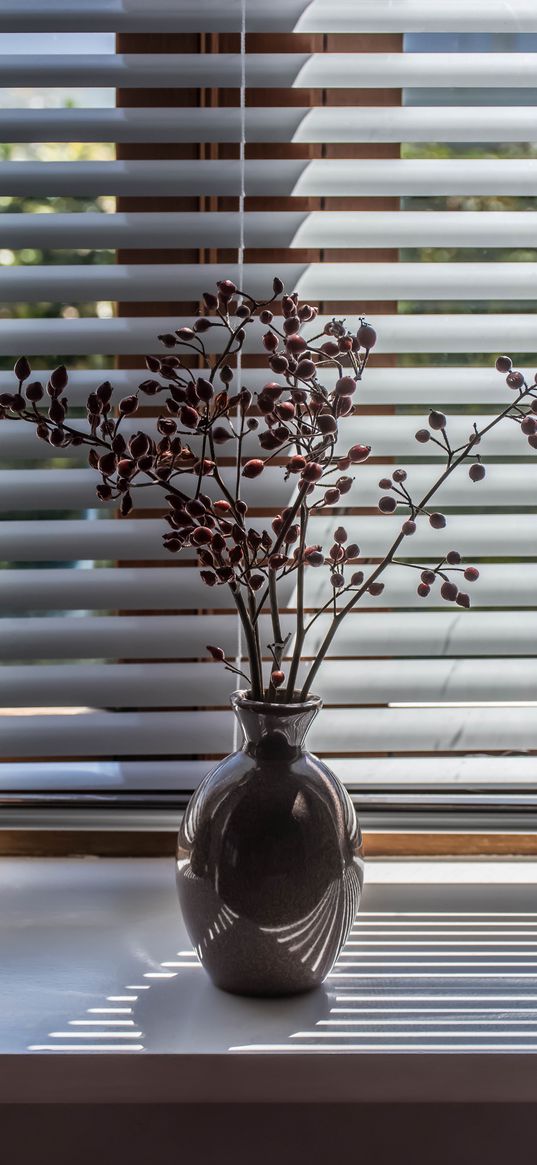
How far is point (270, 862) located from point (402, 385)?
0.51m

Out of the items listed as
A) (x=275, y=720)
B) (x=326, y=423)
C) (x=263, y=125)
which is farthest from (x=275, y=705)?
(x=263, y=125)

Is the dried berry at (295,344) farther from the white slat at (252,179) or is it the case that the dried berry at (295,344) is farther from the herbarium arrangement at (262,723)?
the white slat at (252,179)

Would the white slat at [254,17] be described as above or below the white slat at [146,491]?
above

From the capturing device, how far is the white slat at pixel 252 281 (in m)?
1.04

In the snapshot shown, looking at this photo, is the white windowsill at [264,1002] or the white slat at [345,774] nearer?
the white windowsill at [264,1002]

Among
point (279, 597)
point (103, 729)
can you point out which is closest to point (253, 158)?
point (279, 597)

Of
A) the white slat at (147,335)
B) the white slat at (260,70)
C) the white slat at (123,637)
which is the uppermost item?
the white slat at (260,70)

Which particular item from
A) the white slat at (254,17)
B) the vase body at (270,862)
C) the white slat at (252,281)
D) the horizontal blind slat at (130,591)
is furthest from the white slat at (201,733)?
the white slat at (254,17)

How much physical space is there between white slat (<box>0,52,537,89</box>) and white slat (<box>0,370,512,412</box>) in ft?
0.91

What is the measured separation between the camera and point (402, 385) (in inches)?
41.3

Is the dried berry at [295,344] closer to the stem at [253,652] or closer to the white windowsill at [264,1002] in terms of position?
the stem at [253,652]

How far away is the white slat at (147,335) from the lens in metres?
1.04

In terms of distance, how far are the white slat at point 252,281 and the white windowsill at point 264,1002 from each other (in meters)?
0.61

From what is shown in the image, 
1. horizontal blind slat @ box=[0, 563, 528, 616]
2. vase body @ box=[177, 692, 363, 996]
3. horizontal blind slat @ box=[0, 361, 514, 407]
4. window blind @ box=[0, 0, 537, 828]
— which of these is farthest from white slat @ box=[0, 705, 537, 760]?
horizontal blind slat @ box=[0, 361, 514, 407]
